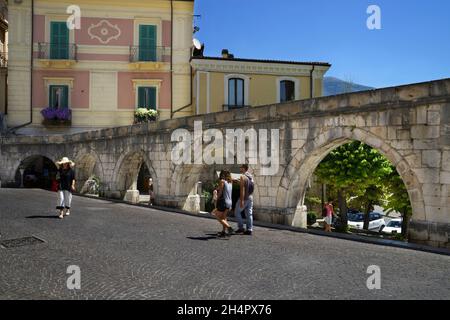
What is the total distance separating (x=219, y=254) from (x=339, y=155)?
564 inches

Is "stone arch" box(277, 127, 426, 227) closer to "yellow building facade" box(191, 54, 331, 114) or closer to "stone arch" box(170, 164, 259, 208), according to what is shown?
"stone arch" box(170, 164, 259, 208)

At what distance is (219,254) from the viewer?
6.88 m

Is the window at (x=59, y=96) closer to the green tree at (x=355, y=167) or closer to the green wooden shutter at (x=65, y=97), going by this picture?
the green wooden shutter at (x=65, y=97)

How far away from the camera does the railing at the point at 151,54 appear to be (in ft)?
82.9

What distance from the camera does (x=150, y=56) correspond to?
83.3 feet

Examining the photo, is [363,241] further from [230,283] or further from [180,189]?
[180,189]

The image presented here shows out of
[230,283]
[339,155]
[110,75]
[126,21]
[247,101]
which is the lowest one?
[230,283]

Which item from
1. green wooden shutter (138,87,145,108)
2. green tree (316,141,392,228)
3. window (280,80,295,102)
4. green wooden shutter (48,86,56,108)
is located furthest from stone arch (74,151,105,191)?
window (280,80,295,102)

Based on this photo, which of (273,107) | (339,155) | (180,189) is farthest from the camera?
(339,155)

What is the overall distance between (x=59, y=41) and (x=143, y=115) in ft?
23.2

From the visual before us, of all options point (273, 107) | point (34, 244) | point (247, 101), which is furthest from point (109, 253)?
point (247, 101)

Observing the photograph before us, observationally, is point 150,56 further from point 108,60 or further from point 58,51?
point 58,51

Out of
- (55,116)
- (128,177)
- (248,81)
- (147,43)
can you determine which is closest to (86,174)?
(128,177)

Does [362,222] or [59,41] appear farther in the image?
[362,222]
